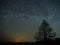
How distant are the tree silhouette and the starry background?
0.09 meters

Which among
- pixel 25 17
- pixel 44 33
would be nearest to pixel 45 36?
pixel 44 33

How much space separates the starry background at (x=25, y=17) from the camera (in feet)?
18.8

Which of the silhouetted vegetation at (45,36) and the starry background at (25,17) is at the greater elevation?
the starry background at (25,17)

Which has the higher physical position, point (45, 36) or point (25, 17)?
point (25, 17)

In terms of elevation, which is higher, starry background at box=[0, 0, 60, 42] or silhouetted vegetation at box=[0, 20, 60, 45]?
starry background at box=[0, 0, 60, 42]

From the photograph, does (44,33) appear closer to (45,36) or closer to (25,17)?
(45,36)

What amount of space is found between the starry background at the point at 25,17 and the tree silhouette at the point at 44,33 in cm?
9

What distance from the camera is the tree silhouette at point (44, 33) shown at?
5.77 metres

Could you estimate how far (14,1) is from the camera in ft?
18.9

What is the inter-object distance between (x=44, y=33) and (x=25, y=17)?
654 mm

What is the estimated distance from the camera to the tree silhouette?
5.77 meters

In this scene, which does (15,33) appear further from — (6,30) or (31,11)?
(31,11)

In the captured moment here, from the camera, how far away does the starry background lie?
18.8 ft

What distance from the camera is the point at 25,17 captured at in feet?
19.0
